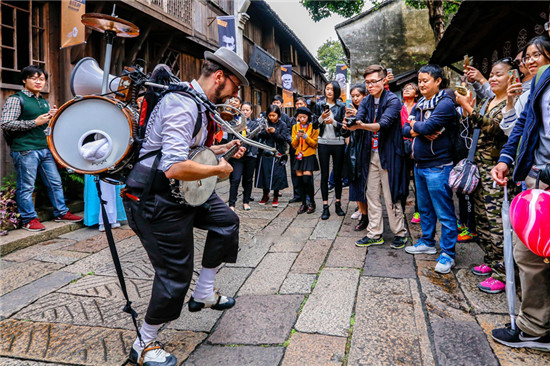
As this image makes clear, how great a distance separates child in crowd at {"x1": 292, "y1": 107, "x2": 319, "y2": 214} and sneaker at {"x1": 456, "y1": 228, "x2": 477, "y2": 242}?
2542 millimetres

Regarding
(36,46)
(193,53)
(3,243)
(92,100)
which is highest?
(193,53)

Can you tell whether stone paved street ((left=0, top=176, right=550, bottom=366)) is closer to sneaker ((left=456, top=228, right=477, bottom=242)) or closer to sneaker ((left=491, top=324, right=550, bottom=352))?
sneaker ((left=491, top=324, right=550, bottom=352))

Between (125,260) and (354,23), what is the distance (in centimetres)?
1949

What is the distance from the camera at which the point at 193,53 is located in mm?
11305

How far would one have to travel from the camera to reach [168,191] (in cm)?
245

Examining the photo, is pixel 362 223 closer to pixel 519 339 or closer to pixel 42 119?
pixel 519 339

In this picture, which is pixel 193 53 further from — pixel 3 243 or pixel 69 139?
pixel 69 139

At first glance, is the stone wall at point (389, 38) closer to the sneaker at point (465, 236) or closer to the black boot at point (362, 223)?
the black boot at point (362, 223)

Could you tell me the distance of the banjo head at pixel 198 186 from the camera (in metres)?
2.41

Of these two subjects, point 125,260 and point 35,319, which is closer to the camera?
point 35,319

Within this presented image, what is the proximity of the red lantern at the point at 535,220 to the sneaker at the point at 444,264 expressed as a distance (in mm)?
1607

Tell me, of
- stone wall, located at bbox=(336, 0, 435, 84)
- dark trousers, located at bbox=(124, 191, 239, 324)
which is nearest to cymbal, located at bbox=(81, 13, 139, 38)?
dark trousers, located at bbox=(124, 191, 239, 324)

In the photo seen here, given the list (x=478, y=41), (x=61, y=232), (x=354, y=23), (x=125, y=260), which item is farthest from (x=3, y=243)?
(x=354, y=23)

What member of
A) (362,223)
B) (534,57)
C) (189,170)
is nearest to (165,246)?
(189,170)
